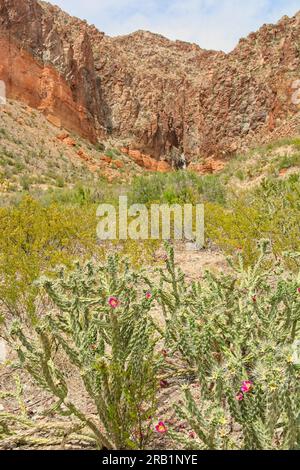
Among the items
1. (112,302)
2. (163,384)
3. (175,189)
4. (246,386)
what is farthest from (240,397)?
(175,189)

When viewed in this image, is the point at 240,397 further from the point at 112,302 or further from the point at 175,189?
the point at 175,189

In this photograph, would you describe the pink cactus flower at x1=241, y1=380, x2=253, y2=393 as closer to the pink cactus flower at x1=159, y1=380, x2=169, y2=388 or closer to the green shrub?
the pink cactus flower at x1=159, y1=380, x2=169, y2=388

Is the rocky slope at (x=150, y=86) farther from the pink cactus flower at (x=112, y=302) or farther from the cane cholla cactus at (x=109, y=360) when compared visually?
the pink cactus flower at (x=112, y=302)

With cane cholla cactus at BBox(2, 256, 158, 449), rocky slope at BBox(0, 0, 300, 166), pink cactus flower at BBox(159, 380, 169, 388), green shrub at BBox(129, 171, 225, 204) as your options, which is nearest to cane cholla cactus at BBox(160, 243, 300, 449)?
pink cactus flower at BBox(159, 380, 169, 388)

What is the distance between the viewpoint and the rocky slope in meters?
24.5

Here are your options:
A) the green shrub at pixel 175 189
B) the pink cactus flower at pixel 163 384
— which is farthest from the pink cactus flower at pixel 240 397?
the green shrub at pixel 175 189

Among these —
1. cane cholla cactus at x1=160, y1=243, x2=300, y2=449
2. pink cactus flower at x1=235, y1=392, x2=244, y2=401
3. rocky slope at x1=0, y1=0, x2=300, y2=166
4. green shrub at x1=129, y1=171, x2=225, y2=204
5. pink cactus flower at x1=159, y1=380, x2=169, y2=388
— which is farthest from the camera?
rocky slope at x1=0, y1=0, x2=300, y2=166

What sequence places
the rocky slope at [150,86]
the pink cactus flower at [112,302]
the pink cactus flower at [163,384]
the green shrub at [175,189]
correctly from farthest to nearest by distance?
the rocky slope at [150,86]
the green shrub at [175,189]
the pink cactus flower at [163,384]
the pink cactus flower at [112,302]

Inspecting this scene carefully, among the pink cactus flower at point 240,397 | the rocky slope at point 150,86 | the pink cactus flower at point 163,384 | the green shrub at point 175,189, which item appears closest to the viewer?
the pink cactus flower at point 240,397

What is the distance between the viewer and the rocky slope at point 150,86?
24469 millimetres

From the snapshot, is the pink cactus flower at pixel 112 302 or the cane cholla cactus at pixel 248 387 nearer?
the cane cholla cactus at pixel 248 387

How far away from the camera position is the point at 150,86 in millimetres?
36719

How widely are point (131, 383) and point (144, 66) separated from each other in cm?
4074
